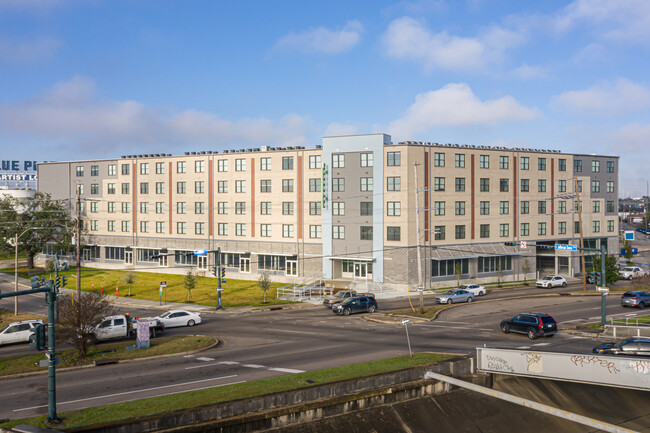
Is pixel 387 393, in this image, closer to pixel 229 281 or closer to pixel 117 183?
pixel 229 281

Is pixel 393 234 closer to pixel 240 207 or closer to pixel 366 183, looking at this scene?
pixel 366 183

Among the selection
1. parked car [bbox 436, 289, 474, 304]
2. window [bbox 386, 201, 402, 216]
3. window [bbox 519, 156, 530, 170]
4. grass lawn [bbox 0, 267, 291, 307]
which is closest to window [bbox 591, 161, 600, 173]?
window [bbox 519, 156, 530, 170]

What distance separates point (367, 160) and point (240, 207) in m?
19.0

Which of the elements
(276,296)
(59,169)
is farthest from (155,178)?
(276,296)

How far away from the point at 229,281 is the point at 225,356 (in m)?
37.7

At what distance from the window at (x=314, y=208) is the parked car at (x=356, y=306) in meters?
20.8

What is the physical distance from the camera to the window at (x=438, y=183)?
62969 millimetres

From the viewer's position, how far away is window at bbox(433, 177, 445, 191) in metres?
63.0

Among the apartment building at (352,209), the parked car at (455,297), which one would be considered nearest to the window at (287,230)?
the apartment building at (352,209)

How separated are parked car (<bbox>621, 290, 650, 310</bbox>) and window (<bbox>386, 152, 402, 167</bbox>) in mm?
26914

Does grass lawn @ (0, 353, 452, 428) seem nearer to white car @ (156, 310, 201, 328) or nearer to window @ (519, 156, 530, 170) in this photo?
white car @ (156, 310, 201, 328)

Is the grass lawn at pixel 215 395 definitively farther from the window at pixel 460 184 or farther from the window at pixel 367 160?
the window at pixel 460 184

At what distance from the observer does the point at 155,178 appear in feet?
251

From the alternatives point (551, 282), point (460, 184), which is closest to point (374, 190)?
point (460, 184)
